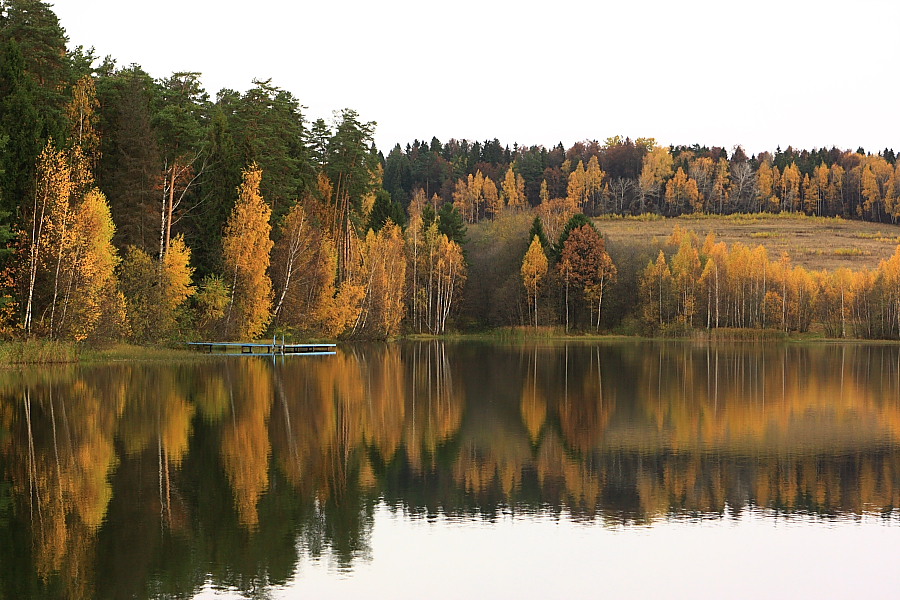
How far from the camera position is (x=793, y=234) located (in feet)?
503

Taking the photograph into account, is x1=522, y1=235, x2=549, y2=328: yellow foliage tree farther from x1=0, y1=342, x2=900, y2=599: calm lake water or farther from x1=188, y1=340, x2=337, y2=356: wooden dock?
x1=0, y1=342, x2=900, y2=599: calm lake water

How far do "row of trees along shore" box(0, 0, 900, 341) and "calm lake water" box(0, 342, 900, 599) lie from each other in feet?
47.7

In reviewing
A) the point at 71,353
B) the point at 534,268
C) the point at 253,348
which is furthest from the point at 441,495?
the point at 534,268

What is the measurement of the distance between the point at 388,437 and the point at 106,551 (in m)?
10.6

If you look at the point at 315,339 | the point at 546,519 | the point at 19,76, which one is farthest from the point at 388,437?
the point at 315,339

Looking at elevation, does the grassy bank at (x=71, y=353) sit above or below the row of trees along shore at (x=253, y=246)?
below

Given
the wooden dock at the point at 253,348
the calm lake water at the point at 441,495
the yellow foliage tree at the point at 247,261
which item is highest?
the yellow foliage tree at the point at 247,261

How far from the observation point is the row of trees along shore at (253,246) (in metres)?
42.8

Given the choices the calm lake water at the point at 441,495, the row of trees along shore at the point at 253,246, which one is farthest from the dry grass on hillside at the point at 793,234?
the calm lake water at the point at 441,495

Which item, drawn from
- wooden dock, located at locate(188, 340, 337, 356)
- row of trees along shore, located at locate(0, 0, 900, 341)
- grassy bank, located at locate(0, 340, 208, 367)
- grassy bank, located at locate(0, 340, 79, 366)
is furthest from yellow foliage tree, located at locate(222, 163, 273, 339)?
grassy bank, located at locate(0, 340, 79, 366)

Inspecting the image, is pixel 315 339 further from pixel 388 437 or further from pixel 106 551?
pixel 106 551

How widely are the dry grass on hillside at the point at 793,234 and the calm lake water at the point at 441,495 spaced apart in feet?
311

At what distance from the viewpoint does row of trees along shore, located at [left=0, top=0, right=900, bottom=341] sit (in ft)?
140

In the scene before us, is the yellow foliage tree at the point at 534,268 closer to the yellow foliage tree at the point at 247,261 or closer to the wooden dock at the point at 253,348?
the wooden dock at the point at 253,348
